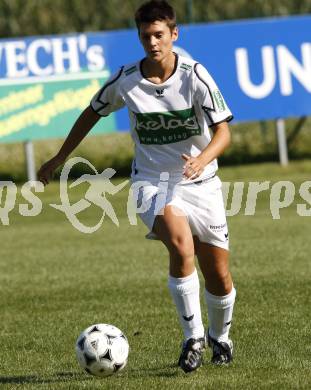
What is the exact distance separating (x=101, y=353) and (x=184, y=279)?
65 cm

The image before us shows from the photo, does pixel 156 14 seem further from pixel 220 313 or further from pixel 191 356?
pixel 191 356

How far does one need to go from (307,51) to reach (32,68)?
198 inches

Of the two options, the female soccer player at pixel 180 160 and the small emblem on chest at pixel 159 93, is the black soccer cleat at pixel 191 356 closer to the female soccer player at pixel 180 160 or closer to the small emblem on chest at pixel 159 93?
the female soccer player at pixel 180 160

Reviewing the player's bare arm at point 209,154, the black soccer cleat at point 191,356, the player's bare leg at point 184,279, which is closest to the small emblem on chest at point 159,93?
the player's bare arm at point 209,154

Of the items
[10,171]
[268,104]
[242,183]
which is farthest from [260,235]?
[10,171]

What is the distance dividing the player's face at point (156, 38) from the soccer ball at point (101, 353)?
1.68m

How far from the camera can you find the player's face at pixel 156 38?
21.7ft

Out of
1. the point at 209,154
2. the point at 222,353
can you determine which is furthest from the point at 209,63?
the point at 209,154

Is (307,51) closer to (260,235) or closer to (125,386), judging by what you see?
(260,235)

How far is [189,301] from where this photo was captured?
678 centimetres

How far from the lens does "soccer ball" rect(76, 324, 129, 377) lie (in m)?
6.67

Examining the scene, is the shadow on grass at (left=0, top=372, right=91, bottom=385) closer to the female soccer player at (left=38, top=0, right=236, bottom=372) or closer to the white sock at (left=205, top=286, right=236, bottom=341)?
the female soccer player at (left=38, top=0, right=236, bottom=372)

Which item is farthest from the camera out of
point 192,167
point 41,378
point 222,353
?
point 222,353

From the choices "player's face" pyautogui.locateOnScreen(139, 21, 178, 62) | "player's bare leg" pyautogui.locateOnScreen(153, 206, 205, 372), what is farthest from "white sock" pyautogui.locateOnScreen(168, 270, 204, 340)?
"player's face" pyautogui.locateOnScreen(139, 21, 178, 62)
